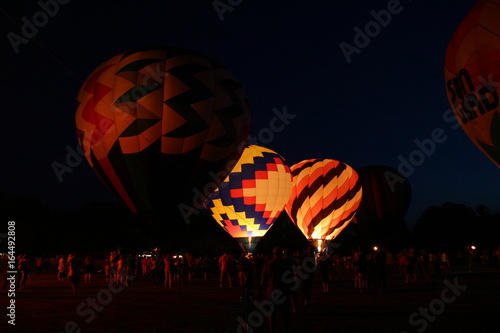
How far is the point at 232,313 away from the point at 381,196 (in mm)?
29656

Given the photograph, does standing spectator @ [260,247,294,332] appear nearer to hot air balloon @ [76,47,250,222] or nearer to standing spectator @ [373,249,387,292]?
standing spectator @ [373,249,387,292]

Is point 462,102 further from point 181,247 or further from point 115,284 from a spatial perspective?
point 181,247

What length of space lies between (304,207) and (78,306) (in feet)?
60.8

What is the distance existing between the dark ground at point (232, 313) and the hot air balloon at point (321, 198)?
46.0ft

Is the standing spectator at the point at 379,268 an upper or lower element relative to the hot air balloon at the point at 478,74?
lower

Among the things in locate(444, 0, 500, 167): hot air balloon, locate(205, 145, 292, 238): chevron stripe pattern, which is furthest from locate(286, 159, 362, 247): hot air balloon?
locate(444, 0, 500, 167): hot air balloon

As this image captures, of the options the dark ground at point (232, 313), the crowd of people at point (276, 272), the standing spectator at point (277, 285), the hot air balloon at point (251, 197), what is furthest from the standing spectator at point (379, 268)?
the hot air balloon at point (251, 197)

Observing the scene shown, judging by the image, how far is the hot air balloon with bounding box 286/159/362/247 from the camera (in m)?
29.1

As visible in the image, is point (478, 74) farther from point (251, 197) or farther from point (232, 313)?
point (251, 197)

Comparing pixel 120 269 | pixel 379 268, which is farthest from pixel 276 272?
pixel 120 269

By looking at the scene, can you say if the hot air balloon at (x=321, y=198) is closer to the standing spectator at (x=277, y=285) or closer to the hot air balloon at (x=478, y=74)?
the hot air balloon at (x=478, y=74)

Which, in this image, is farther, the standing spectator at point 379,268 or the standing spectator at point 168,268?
the standing spectator at point 168,268

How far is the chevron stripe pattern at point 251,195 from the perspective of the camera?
1048 inches

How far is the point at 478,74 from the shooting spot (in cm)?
1141
